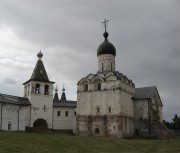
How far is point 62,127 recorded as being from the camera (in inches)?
1574

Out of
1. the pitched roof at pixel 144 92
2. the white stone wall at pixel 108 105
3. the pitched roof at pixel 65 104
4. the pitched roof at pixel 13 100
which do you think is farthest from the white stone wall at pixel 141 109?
the pitched roof at pixel 13 100

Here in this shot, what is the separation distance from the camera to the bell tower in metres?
36.8

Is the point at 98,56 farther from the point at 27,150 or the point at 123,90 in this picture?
the point at 27,150

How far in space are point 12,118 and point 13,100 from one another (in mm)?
2348

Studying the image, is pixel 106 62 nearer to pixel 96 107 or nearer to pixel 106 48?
pixel 106 48

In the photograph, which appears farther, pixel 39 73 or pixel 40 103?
pixel 39 73

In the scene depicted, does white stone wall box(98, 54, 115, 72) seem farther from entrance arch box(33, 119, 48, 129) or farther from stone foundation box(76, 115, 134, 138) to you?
entrance arch box(33, 119, 48, 129)

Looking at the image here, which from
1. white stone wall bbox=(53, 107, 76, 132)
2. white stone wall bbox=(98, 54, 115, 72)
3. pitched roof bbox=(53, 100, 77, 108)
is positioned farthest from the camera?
pitched roof bbox=(53, 100, 77, 108)

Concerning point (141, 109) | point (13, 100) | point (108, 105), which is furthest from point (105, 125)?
point (13, 100)

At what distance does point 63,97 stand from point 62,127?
1714cm

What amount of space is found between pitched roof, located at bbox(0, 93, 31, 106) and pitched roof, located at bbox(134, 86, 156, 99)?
48.2ft

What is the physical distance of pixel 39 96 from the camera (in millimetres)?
37438

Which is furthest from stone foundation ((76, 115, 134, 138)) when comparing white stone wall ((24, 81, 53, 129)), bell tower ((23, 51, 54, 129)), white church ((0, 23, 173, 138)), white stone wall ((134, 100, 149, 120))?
bell tower ((23, 51, 54, 129))

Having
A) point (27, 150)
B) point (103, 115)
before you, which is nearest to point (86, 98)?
point (103, 115)
